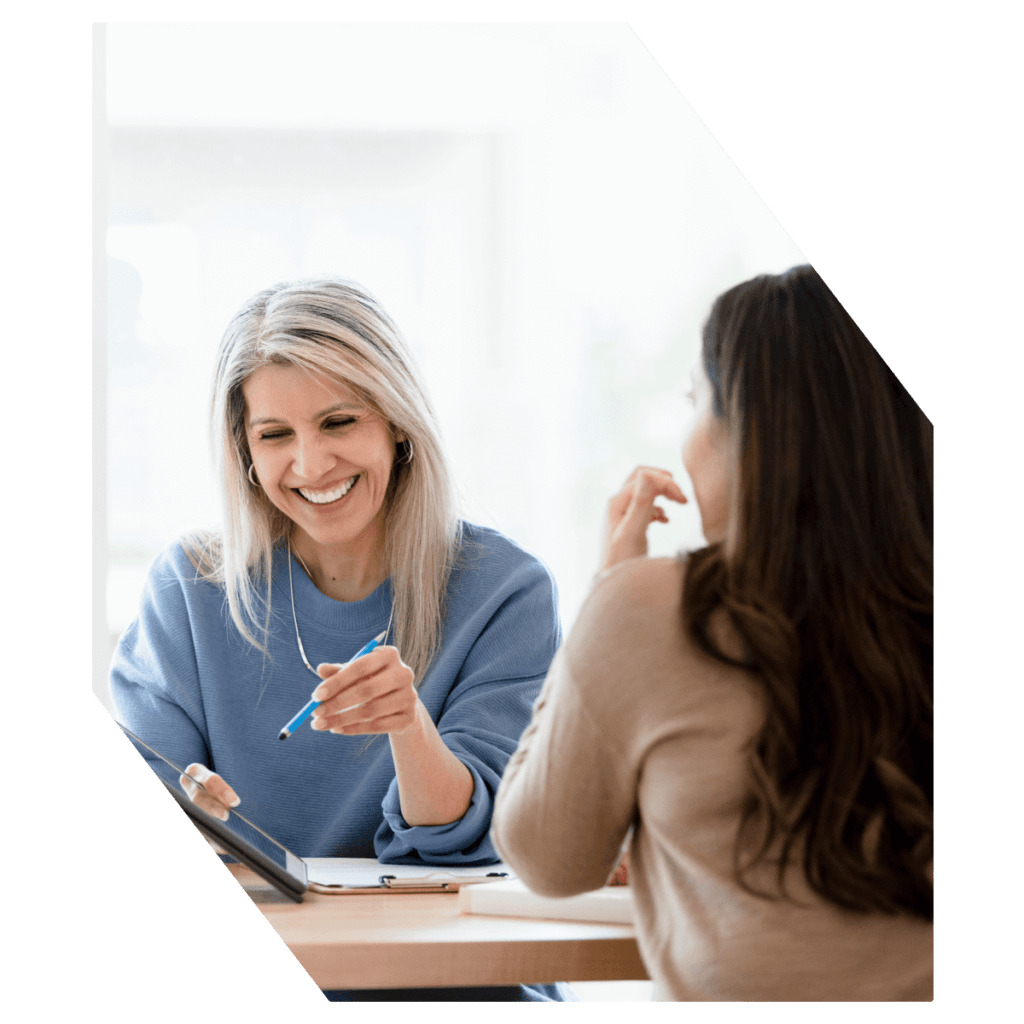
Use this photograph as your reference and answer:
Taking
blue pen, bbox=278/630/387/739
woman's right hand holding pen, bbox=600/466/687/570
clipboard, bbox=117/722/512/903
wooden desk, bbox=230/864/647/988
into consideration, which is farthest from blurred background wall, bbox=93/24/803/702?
wooden desk, bbox=230/864/647/988

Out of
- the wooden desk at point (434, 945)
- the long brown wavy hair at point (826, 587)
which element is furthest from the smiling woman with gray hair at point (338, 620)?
the long brown wavy hair at point (826, 587)

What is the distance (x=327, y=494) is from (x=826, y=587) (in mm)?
765

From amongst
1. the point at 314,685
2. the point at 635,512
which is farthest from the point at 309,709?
the point at 635,512

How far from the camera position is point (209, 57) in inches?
73.3

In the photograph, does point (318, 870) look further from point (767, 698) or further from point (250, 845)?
point (767, 698)

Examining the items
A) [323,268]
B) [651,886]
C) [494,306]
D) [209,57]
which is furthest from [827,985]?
[209,57]

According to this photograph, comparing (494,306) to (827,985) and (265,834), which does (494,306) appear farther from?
(827,985)

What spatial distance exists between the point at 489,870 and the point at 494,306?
2.89 ft

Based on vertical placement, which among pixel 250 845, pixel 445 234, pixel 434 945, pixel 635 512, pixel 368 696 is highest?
pixel 445 234

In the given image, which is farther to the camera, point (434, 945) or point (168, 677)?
point (168, 677)

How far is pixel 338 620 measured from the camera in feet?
5.96

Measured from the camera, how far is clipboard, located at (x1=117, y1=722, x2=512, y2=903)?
175 cm

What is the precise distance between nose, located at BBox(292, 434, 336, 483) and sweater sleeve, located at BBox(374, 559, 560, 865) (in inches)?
12.2

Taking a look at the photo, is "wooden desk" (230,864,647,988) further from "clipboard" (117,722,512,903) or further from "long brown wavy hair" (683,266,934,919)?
"long brown wavy hair" (683,266,934,919)
